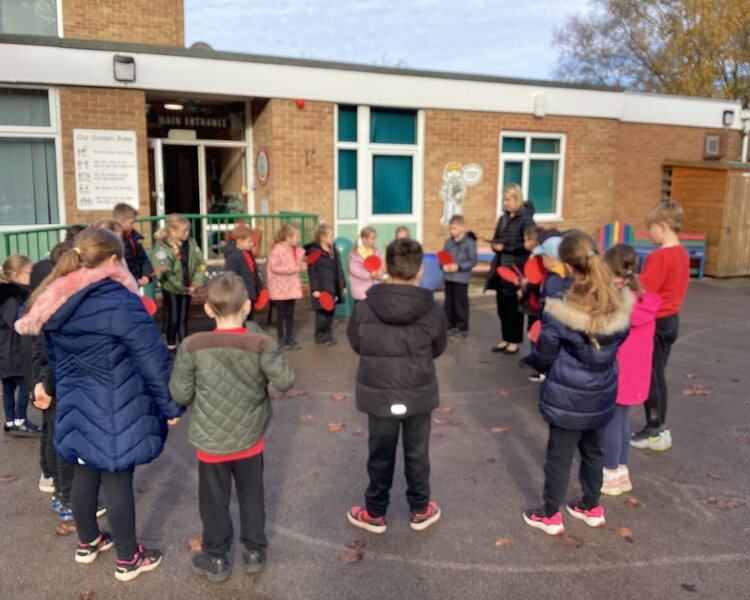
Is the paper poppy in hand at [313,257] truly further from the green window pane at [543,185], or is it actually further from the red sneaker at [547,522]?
the green window pane at [543,185]

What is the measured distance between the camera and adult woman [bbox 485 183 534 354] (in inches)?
315

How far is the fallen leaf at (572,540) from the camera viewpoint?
3.95 meters

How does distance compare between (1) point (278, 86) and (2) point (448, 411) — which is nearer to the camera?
(2) point (448, 411)

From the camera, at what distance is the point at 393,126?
12.9m

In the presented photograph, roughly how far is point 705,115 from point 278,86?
34.5 ft

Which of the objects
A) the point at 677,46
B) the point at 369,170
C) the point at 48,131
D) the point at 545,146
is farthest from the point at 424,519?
the point at 677,46

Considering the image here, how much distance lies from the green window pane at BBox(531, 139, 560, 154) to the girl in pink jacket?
24.4 ft

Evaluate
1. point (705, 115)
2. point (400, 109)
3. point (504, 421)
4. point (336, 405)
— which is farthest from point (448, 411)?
point (705, 115)

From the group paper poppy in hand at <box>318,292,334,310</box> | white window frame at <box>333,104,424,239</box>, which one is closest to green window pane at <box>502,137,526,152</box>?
white window frame at <box>333,104,424,239</box>

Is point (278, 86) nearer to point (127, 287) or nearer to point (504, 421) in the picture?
point (504, 421)

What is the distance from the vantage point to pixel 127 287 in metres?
3.47

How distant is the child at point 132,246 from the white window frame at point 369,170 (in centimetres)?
521

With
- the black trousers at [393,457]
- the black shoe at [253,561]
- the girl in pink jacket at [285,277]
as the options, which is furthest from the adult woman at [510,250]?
the black shoe at [253,561]

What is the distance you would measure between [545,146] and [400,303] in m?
11.7
